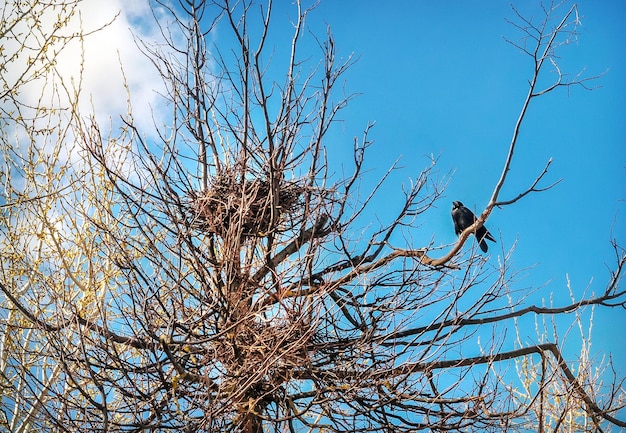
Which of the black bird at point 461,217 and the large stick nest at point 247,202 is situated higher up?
the black bird at point 461,217

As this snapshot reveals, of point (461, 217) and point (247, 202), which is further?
point (461, 217)

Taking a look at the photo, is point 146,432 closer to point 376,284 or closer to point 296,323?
point 296,323

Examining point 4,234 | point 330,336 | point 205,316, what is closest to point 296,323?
point 205,316

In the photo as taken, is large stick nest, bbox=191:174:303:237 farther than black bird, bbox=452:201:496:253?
No

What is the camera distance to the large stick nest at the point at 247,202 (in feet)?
10.2

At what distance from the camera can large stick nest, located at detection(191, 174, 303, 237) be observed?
312 cm

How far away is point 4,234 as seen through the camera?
3.57 m

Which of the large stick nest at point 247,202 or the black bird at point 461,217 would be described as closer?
the large stick nest at point 247,202

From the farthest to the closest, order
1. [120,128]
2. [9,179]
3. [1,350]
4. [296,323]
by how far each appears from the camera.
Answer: [120,128] < [9,179] < [1,350] < [296,323]

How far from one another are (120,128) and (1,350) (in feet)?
5.83

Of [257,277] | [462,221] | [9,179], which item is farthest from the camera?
[462,221]

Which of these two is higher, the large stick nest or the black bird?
the black bird

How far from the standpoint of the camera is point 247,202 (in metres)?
3.15

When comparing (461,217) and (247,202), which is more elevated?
(461,217)
